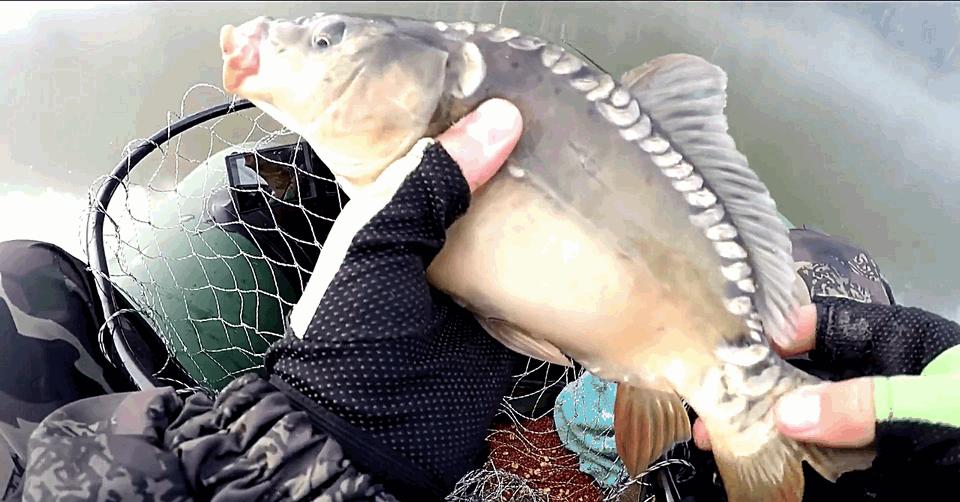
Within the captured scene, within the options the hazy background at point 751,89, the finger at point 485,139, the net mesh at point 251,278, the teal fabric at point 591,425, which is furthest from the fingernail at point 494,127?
the hazy background at point 751,89

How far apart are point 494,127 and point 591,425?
660mm

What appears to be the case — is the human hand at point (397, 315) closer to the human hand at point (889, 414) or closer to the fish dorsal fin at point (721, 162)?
the fish dorsal fin at point (721, 162)

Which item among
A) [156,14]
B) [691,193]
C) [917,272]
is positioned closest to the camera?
[691,193]

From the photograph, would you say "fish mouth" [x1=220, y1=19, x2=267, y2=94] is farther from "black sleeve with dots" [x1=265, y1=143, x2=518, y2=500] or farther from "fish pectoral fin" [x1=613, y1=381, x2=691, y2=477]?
"fish pectoral fin" [x1=613, y1=381, x2=691, y2=477]

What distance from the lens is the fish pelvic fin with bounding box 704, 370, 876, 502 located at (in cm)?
A: 65

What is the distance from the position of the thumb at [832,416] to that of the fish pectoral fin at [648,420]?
0.10 meters

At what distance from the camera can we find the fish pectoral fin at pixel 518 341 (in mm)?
730

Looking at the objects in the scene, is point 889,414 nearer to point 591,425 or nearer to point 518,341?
point 518,341

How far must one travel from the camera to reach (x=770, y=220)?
667 mm

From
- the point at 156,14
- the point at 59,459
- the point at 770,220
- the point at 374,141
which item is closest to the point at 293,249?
the point at 374,141

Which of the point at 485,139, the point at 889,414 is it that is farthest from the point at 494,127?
the point at 889,414

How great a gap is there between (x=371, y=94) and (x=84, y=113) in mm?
1320

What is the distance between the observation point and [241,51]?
653 millimetres

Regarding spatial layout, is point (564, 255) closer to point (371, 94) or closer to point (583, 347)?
point (583, 347)
